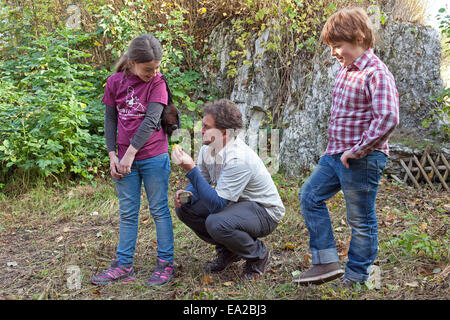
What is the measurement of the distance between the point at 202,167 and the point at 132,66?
872 millimetres

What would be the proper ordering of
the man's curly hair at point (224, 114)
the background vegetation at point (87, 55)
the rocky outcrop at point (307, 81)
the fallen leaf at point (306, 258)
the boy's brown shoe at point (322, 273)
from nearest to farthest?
the boy's brown shoe at point (322, 273), the man's curly hair at point (224, 114), the fallen leaf at point (306, 258), the background vegetation at point (87, 55), the rocky outcrop at point (307, 81)

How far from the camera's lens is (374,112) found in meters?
2.13

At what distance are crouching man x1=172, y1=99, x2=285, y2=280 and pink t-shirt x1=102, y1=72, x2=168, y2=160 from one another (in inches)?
10.6

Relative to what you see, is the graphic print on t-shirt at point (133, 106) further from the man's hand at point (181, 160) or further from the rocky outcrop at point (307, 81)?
the rocky outcrop at point (307, 81)

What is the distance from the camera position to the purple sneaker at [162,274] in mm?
2676

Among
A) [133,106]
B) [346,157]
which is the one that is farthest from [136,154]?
[346,157]

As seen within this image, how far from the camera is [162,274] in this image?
2723 millimetres

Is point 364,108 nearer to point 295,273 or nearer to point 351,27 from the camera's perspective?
point 351,27

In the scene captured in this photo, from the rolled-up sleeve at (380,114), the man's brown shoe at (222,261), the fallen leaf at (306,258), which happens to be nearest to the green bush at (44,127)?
the man's brown shoe at (222,261)

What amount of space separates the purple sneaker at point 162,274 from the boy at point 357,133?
3.15 feet

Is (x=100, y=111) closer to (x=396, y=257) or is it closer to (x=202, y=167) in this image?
(x=202, y=167)

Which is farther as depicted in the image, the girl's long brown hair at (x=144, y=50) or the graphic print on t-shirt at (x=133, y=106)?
the graphic print on t-shirt at (x=133, y=106)

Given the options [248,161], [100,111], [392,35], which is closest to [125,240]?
[248,161]

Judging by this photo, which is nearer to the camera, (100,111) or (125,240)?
(125,240)
